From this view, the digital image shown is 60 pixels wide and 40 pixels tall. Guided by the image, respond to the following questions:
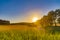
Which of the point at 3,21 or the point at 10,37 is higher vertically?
the point at 3,21

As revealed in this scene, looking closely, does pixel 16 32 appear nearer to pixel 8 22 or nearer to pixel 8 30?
pixel 8 30

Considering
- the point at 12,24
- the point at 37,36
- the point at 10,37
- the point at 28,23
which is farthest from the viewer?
the point at 28,23

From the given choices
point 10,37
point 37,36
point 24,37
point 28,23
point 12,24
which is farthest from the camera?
point 28,23

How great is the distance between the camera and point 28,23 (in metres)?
5.18

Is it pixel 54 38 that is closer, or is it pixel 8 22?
pixel 54 38

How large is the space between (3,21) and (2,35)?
48.8 inches

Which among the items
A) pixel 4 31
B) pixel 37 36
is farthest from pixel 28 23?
pixel 4 31

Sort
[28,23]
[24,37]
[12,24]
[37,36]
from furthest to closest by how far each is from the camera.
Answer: [28,23] → [12,24] → [37,36] → [24,37]

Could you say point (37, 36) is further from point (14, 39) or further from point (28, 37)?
point (14, 39)

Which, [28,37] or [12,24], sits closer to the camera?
[28,37]

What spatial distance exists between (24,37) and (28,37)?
111 mm

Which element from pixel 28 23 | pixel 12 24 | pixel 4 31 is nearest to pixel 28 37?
pixel 4 31

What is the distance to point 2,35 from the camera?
11.6 ft

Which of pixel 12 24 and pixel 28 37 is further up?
pixel 12 24
